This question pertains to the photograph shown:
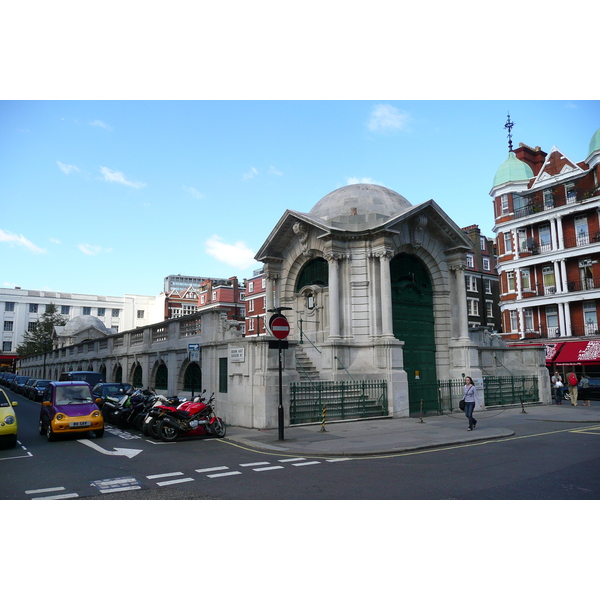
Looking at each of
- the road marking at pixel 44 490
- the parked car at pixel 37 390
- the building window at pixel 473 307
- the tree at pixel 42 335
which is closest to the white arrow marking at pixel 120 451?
the road marking at pixel 44 490

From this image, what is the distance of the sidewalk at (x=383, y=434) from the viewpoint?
11.5 m

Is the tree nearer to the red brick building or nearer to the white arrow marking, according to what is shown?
the red brick building

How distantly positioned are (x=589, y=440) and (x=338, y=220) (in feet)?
41.3

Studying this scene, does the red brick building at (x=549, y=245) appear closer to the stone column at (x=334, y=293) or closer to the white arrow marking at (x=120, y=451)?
the stone column at (x=334, y=293)

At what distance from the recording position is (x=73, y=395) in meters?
14.7

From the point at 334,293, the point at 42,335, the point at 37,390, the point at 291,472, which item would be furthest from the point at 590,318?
the point at 42,335

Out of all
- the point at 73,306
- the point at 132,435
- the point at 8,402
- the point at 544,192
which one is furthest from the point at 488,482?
the point at 73,306

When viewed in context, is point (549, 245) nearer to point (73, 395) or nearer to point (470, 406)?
point (470, 406)

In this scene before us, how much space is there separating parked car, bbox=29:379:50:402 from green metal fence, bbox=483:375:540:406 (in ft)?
89.9

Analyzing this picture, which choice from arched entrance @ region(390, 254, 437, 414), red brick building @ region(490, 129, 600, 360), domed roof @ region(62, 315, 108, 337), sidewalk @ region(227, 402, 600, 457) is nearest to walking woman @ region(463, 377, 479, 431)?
sidewalk @ region(227, 402, 600, 457)

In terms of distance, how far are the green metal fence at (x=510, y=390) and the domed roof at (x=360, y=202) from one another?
9.45 meters

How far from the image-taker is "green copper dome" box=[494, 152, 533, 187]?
40.7 meters

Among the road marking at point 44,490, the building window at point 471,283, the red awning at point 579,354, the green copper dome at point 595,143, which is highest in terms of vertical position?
the green copper dome at point 595,143

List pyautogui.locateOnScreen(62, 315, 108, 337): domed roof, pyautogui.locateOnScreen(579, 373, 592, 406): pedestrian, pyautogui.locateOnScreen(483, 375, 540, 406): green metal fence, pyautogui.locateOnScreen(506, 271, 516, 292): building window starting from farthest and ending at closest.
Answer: pyautogui.locateOnScreen(62, 315, 108, 337): domed roof → pyautogui.locateOnScreen(506, 271, 516, 292): building window → pyautogui.locateOnScreen(579, 373, 592, 406): pedestrian → pyautogui.locateOnScreen(483, 375, 540, 406): green metal fence
